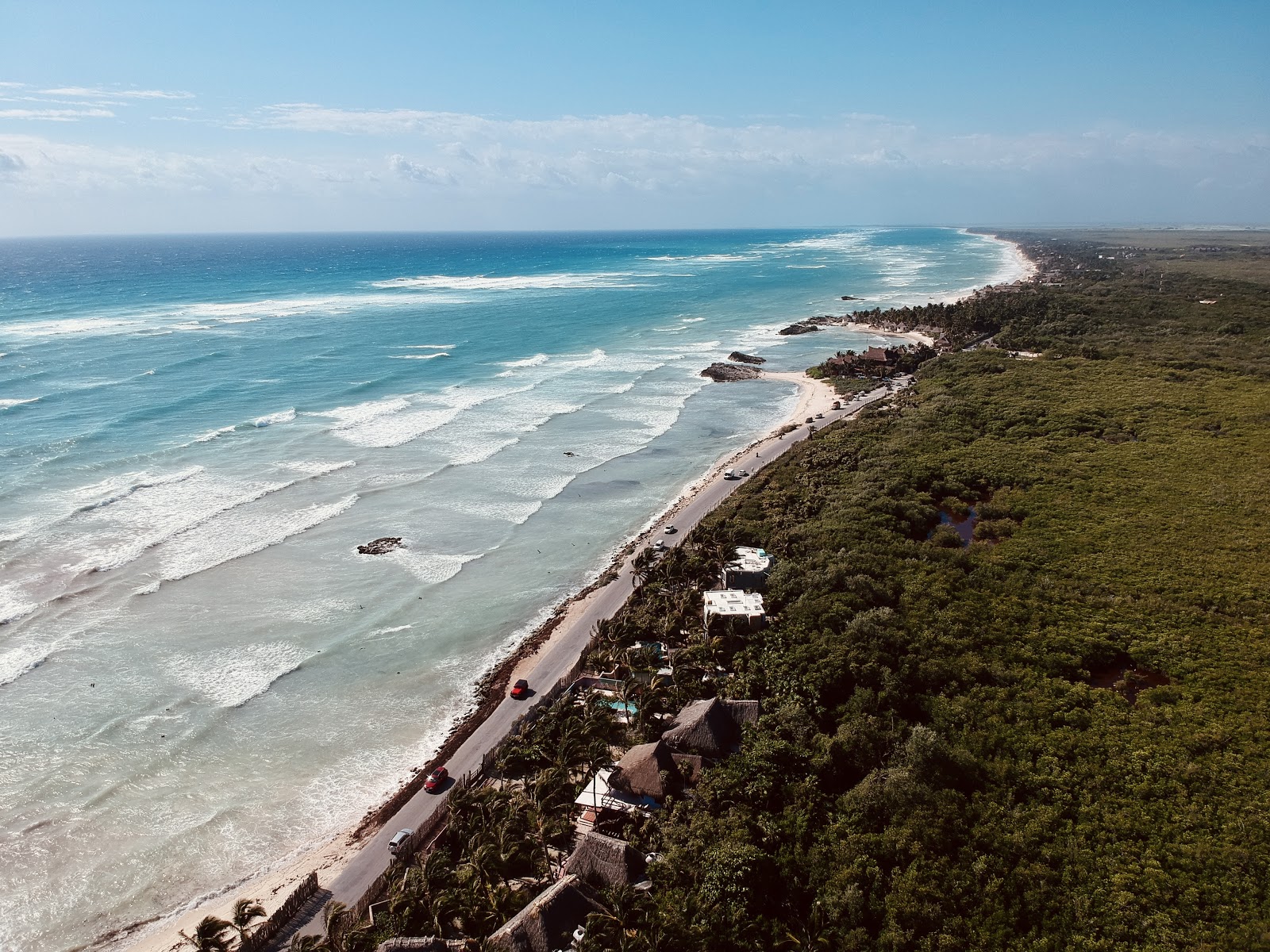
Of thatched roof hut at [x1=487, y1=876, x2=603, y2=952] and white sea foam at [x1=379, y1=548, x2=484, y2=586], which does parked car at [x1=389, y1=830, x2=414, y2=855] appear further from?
white sea foam at [x1=379, y1=548, x2=484, y2=586]

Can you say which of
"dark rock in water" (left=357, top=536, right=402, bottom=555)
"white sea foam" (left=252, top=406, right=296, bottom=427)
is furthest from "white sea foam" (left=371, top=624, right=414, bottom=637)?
Answer: "white sea foam" (left=252, top=406, right=296, bottom=427)

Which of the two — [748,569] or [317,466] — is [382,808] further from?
[317,466]

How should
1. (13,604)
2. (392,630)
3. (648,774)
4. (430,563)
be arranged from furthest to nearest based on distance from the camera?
(430,563)
(13,604)
(392,630)
(648,774)

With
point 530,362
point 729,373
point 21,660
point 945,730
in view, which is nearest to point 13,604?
point 21,660

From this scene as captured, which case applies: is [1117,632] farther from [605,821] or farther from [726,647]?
[605,821]

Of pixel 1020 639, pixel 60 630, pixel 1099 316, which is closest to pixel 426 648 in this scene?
pixel 60 630

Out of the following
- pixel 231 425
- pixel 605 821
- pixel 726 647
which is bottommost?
pixel 605 821
